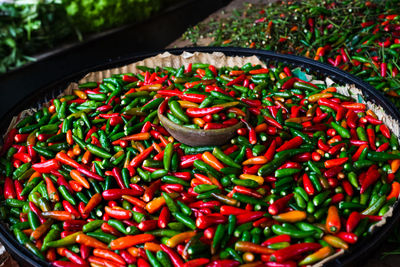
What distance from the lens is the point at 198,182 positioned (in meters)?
2.28

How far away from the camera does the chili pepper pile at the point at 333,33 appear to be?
13.1 feet

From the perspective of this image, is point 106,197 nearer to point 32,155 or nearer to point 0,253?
point 32,155

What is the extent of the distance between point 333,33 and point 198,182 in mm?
3344

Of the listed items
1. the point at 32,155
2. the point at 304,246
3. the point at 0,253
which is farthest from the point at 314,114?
the point at 0,253

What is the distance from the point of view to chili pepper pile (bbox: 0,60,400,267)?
6.38ft

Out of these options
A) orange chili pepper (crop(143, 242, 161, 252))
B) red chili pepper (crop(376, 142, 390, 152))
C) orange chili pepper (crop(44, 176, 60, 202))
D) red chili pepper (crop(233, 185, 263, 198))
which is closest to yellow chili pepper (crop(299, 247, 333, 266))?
red chili pepper (crop(233, 185, 263, 198))

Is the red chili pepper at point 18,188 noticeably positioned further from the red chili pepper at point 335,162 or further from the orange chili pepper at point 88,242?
the red chili pepper at point 335,162

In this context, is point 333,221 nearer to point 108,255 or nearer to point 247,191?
point 247,191

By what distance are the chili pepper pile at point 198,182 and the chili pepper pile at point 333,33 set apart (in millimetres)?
1313

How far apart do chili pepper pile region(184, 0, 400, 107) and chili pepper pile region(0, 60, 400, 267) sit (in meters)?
1.31

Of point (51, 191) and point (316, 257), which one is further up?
point (51, 191)

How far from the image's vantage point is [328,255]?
180 centimetres

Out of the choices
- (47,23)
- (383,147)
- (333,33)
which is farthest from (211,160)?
(47,23)

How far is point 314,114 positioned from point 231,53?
1.15 meters
